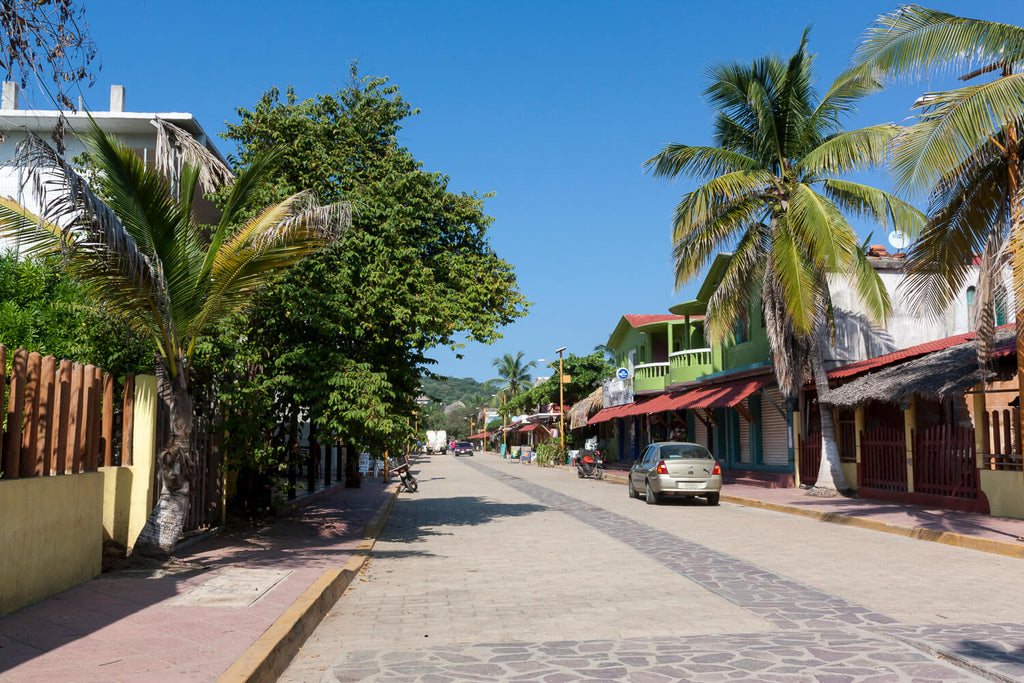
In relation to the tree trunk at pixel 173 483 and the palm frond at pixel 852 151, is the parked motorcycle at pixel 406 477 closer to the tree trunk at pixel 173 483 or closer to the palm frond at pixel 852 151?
the palm frond at pixel 852 151

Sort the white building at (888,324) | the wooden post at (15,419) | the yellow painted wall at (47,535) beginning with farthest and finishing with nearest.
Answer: the white building at (888,324) < the wooden post at (15,419) < the yellow painted wall at (47,535)

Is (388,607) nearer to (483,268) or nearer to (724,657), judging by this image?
(724,657)

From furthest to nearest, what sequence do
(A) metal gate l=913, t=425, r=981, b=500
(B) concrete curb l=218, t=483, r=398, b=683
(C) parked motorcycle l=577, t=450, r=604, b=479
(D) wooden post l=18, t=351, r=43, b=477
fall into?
(C) parked motorcycle l=577, t=450, r=604, b=479 < (A) metal gate l=913, t=425, r=981, b=500 < (D) wooden post l=18, t=351, r=43, b=477 < (B) concrete curb l=218, t=483, r=398, b=683

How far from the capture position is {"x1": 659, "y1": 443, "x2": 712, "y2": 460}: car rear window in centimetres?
2055

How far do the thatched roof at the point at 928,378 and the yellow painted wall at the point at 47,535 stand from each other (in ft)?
43.9

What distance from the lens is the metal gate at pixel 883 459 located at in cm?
1945

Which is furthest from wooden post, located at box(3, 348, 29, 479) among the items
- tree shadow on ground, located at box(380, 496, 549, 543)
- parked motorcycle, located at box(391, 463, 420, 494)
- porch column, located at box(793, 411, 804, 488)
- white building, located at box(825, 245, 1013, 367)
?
white building, located at box(825, 245, 1013, 367)

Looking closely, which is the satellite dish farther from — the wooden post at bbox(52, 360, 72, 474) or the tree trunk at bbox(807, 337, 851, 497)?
the wooden post at bbox(52, 360, 72, 474)

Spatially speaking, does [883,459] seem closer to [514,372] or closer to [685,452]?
[685,452]

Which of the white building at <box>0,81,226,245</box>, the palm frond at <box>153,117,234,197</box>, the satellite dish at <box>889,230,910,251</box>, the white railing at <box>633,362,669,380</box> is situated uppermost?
the white building at <box>0,81,226,245</box>

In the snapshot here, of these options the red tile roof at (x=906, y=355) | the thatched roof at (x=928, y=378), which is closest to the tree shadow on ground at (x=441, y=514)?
the thatched roof at (x=928, y=378)

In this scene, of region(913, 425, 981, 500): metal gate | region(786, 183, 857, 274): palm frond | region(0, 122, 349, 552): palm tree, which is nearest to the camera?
region(0, 122, 349, 552): palm tree

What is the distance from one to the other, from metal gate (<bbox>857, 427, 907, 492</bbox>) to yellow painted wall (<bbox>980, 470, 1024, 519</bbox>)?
315 centimetres

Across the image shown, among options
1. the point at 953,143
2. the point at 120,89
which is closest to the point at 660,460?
the point at 953,143
